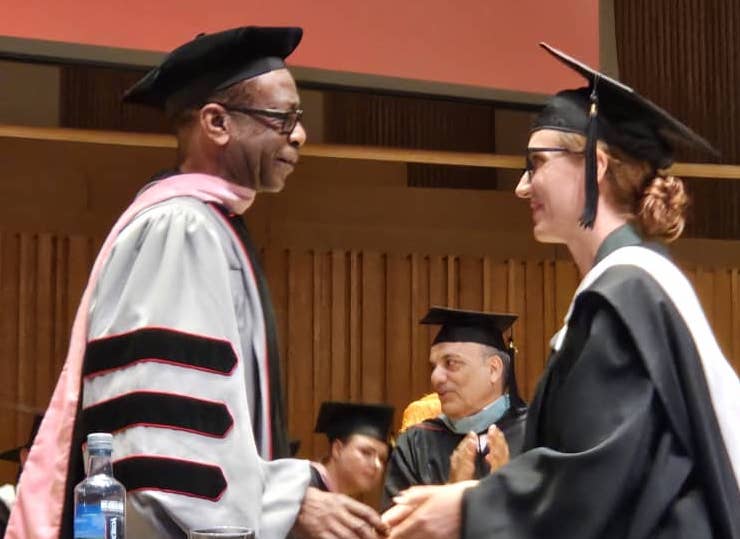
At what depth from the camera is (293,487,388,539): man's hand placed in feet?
8.88

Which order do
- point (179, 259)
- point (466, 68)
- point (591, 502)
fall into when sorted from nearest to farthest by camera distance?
point (591, 502) < point (179, 259) < point (466, 68)

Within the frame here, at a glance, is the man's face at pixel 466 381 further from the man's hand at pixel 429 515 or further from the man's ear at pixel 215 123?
the man's hand at pixel 429 515

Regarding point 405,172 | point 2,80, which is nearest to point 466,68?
point 405,172

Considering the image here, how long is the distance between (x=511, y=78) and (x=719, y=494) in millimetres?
4677

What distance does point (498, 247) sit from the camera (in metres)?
9.10

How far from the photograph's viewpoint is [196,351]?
2.71 meters

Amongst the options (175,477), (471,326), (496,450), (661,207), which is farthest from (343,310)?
(175,477)

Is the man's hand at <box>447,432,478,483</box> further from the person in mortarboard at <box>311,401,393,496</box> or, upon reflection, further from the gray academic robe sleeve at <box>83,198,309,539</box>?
the gray academic robe sleeve at <box>83,198,309,539</box>

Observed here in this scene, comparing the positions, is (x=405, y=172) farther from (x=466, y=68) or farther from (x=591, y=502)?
(x=591, y=502)

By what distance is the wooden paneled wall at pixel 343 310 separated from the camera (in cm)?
800

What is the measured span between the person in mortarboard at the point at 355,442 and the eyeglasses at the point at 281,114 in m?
3.67

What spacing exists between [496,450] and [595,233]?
119 inches

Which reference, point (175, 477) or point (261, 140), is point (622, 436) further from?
point (261, 140)

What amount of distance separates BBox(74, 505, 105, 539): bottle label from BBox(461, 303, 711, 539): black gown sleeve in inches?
28.9
